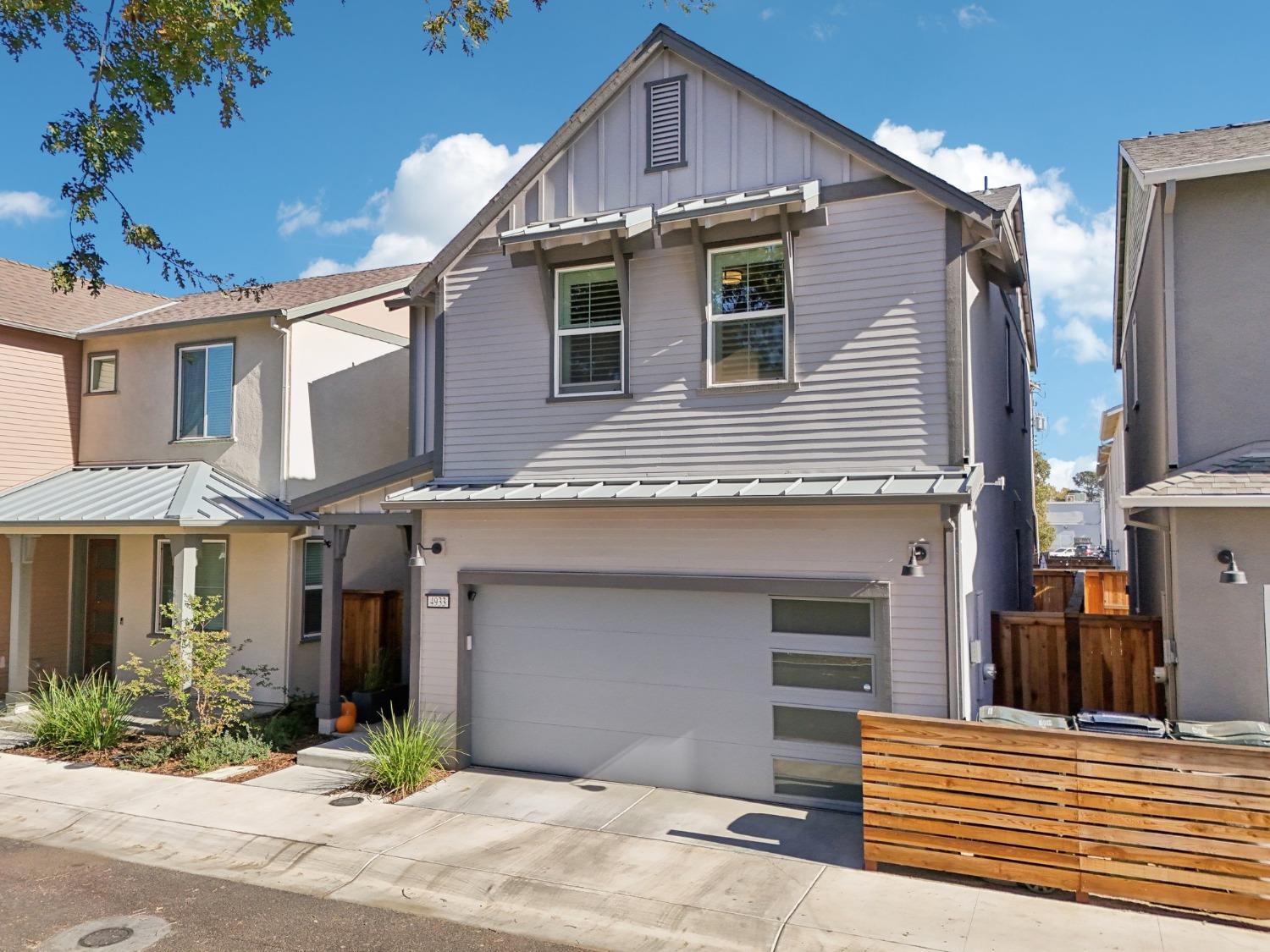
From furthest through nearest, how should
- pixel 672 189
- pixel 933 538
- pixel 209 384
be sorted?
pixel 209 384, pixel 672 189, pixel 933 538

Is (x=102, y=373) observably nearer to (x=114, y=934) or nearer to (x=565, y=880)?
(x=114, y=934)

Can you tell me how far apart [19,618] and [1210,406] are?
52.3 feet

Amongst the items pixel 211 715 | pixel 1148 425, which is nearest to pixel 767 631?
pixel 1148 425

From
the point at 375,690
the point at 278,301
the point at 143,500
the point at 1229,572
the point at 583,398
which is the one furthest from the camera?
the point at 278,301

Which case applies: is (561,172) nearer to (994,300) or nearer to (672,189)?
(672,189)

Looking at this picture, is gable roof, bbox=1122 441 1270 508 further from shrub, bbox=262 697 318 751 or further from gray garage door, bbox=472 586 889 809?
shrub, bbox=262 697 318 751

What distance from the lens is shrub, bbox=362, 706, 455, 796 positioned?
923 cm

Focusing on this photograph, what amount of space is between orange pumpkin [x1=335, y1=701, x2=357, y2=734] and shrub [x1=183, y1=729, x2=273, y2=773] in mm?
902

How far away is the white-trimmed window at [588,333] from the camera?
993 cm

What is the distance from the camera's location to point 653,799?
8906mm

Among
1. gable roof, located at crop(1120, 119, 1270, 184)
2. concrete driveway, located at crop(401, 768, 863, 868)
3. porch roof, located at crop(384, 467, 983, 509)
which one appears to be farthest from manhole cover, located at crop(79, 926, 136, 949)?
gable roof, located at crop(1120, 119, 1270, 184)

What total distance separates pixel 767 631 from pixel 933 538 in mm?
1881

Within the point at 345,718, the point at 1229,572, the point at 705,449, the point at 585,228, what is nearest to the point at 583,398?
the point at 705,449

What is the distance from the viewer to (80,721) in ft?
36.3
